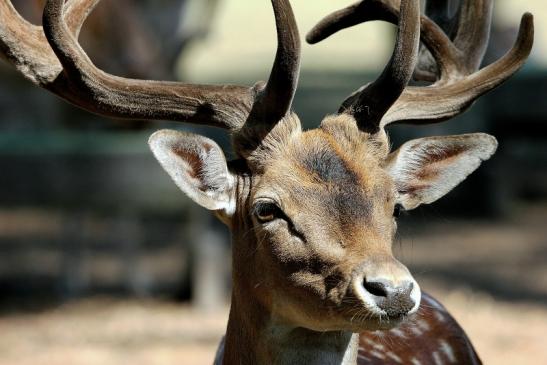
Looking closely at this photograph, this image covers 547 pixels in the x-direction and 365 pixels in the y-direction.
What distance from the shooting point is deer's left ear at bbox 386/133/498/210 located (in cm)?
485

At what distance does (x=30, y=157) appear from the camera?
37.1 ft

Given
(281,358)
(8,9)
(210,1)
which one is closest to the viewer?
(281,358)

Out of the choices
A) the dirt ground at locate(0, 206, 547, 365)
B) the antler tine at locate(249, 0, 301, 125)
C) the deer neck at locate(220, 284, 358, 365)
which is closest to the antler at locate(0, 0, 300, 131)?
the antler tine at locate(249, 0, 301, 125)

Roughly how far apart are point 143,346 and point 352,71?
18611mm

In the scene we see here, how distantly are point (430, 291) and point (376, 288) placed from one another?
745 cm

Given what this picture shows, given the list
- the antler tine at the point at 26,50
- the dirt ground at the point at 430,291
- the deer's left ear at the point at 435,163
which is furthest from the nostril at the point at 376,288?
the dirt ground at the point at 430,291

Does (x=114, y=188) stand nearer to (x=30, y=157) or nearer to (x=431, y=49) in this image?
(x=30, y=157)

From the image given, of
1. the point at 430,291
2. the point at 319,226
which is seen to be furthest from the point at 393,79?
the point at 430,291

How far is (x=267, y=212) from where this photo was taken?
4461 mm

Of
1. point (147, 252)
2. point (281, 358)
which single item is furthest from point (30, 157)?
point (281, 358)

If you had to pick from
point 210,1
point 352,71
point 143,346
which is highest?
point 210,1

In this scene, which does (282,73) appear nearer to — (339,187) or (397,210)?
(339,187)

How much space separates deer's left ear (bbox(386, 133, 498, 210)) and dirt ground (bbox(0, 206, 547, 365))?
166 inches

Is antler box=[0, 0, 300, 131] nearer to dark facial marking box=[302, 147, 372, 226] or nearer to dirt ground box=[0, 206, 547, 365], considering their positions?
dark facial marking box=[302, 147, 372, 226]
